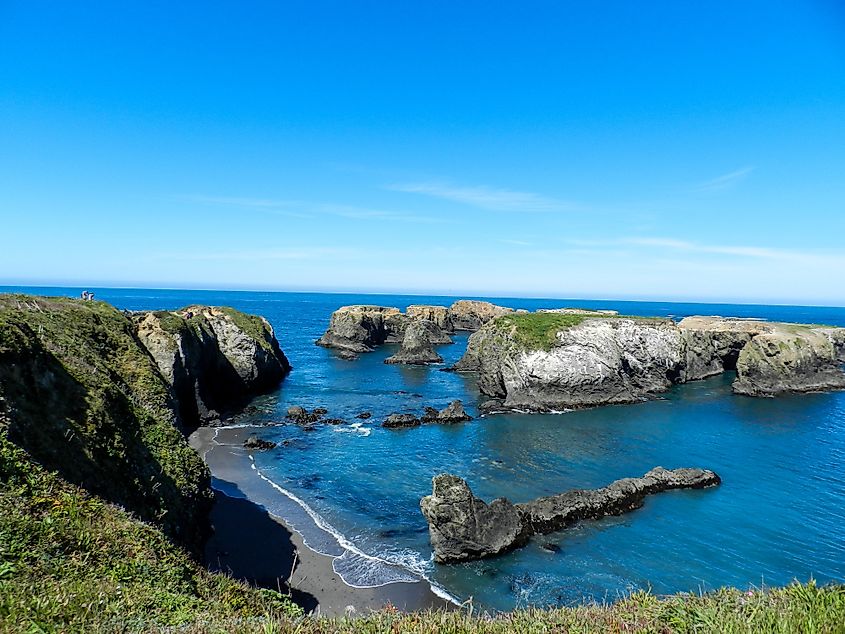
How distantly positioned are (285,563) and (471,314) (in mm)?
145251

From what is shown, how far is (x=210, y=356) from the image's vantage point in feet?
194

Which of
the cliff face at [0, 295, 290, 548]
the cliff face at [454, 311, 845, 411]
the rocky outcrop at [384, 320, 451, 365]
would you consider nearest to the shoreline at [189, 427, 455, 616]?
the cliff face at [0, 295, 290, 548]

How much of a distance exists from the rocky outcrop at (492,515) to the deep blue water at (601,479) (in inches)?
31.6

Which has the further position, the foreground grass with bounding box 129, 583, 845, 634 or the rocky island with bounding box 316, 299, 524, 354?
the rocky island with bounding box 316, 299, 524, 354

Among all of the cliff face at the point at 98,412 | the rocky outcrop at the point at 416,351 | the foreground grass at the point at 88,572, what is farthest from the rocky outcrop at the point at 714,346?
the foreground grass at the point at 88,572

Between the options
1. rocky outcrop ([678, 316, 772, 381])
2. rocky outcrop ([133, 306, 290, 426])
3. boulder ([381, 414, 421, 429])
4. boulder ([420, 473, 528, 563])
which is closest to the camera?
boulder ([420, 473, 528, 563])

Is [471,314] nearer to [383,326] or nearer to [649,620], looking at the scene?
[383,326]

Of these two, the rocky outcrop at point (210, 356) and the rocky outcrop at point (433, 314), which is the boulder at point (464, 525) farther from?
the rocky outcrop at point (433, 314)

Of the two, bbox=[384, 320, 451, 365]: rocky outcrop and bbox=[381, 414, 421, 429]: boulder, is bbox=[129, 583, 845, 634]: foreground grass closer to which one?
bbox=[381, 414, 421, 429]: boulder

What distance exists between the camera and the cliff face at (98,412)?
14.3 metres

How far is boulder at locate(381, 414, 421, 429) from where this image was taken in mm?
50719

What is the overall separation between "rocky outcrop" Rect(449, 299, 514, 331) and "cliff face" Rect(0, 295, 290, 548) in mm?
136127

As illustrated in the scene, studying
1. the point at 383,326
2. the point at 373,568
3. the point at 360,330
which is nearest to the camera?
the point at 373,568

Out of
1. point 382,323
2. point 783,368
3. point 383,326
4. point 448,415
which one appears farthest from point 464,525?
point 383,326
